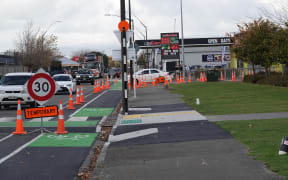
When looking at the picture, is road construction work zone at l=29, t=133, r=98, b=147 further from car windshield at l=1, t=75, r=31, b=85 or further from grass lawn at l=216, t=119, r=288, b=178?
car windshield at l=1, t=75, r=31, b=85

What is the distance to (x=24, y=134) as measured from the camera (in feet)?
42.4

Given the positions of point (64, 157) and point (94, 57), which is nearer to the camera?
point (64, 157)

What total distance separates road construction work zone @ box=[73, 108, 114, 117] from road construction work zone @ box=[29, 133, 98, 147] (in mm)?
5163

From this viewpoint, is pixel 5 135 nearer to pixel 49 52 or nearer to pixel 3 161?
pixel 3 161

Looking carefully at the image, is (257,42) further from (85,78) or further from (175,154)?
(175,154)

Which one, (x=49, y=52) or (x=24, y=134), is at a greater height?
(x=49, y=52)

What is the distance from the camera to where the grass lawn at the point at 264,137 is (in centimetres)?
801

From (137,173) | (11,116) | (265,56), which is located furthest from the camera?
(265,56)

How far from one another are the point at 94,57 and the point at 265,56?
4442cm

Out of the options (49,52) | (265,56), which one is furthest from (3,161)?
(49,52)

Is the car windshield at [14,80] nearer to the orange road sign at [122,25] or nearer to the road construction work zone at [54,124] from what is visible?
the road construction work zone at [54,124]

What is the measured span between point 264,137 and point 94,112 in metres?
10.1

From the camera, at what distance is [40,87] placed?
12.6 meters

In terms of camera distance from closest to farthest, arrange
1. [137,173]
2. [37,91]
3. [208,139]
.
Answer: [137,173] < [208,139] < [37,91]
